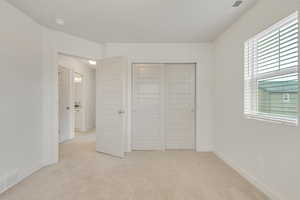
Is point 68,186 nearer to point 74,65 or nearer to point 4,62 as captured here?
point 4,62

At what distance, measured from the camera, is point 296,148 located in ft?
5.25

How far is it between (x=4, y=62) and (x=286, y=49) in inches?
131

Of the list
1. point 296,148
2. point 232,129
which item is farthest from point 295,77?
point 232,129

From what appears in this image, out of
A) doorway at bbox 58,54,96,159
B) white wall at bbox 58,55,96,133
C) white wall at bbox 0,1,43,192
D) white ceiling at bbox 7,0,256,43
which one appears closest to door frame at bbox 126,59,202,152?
white ceiling at bbox 7,0,256,43

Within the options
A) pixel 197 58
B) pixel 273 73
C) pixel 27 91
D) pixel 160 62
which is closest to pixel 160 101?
pixel 160 62

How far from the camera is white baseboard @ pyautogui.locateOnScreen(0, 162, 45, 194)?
2062mm

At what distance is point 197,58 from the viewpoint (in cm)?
368

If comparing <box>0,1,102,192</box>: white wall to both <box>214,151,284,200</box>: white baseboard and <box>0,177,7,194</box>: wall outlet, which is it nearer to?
<box>0,177,7,194</box>: wall outlet

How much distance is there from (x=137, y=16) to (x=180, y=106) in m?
2.11

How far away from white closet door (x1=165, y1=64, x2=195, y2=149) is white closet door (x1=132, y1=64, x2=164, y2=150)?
0.17 meters

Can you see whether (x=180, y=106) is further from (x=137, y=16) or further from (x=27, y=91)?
(x=27, y=91)

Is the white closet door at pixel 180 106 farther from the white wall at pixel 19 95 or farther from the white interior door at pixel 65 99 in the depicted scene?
the white interior door at pixel 65 99

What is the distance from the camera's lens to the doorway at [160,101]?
3.77 m

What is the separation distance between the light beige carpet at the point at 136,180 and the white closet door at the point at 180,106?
50cm
